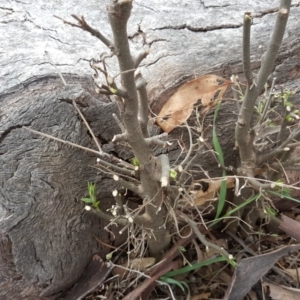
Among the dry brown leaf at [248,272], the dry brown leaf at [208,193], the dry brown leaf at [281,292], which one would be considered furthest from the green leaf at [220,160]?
the dry brown leaf at [281,292]

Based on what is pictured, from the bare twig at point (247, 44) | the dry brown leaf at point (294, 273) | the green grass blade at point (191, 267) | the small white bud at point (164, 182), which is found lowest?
the dry brown leaf at point (294, 273)

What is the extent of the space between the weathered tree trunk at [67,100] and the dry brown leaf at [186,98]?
0.03m

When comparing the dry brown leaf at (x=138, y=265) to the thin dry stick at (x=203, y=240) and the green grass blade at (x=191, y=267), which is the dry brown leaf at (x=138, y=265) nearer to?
the green grass blade at (x=191, y=267)

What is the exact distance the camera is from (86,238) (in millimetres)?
1125

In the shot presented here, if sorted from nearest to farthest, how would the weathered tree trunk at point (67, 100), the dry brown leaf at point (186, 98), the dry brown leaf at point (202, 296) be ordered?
the weathered tree trunk at point (67, 100), the dry brown leaf at point (186, 98), the dry brown leaf at point (202, 296)

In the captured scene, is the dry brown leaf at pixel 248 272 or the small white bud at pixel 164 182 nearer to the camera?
the small white bud at pixel 164 182

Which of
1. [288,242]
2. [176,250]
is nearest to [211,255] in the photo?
[176,250]

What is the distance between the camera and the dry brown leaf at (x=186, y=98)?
3.57ft

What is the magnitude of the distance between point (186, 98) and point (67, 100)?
288 millimetres

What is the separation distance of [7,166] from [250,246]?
2.32 feet

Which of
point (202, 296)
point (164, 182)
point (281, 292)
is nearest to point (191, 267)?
point (202, 296)

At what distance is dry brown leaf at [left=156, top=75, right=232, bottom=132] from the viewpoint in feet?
3.57

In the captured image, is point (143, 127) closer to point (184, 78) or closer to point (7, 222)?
point (184, 78)

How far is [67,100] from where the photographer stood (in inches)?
39.2
